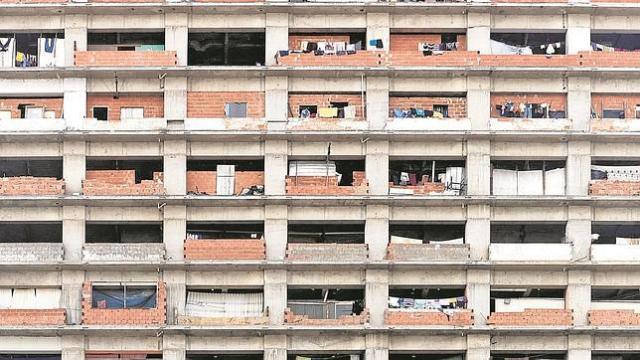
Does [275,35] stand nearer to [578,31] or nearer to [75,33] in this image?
[75,33]

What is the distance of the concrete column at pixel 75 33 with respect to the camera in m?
48.7

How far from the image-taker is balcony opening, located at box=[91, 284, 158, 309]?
47469 mm

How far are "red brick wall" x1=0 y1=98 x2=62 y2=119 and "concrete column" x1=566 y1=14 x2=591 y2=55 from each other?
2238cm

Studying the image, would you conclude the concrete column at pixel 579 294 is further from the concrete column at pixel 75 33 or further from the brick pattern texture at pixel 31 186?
the concrete column at pixel 75 33

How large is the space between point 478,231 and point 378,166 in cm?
505

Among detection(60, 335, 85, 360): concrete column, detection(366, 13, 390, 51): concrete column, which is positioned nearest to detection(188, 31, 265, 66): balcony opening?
detection(366, 13, 390, 51): concrete column

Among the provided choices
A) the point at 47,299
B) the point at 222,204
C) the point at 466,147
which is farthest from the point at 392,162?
the point at 47,299

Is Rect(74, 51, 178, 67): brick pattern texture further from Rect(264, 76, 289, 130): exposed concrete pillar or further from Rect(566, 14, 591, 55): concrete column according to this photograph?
Rect(566, 14, 591, 55): concrete column

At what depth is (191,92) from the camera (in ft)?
159

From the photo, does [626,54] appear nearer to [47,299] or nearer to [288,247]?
[288,247]

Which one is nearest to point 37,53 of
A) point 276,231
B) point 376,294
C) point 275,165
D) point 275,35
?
point 275,35

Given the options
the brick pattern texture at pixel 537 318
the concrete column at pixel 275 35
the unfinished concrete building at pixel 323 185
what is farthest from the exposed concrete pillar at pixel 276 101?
the brick pattern texture at pixel 537 318

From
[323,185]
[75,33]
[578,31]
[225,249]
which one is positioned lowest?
[225,249]

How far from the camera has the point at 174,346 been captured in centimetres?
4666
